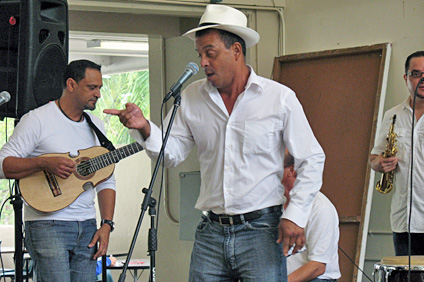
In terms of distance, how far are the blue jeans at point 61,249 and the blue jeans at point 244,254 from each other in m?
1.00

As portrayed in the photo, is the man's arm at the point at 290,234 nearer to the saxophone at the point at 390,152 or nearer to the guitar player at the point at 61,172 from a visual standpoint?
the guitar player at the point at 61,172

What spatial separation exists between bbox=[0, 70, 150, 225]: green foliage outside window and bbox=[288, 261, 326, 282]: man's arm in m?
6.77

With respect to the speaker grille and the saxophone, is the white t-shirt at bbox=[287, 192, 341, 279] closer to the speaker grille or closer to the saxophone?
the saxophone

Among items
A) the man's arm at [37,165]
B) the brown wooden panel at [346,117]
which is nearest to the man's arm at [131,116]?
the man's arm at [37,165]

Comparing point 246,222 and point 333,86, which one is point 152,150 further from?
point 333,86

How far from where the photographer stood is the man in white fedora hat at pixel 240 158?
2209mm

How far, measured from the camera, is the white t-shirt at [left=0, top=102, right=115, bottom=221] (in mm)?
3148

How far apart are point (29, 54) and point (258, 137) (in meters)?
1.96

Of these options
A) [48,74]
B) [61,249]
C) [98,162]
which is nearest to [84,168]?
[98,162]

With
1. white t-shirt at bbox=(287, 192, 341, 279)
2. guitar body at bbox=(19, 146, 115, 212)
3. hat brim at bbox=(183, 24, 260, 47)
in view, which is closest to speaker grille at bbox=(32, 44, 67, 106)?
guitar body at bbox=(19, 146, 115, 212)

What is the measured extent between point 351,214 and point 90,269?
2032mm

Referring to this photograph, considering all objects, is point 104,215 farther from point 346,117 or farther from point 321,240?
point 346,117

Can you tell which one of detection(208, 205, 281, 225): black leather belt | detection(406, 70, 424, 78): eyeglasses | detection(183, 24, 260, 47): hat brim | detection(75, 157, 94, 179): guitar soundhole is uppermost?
detection(183, 24, 260, 47): hat brim

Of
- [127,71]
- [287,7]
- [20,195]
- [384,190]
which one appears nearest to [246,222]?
[20,195]
